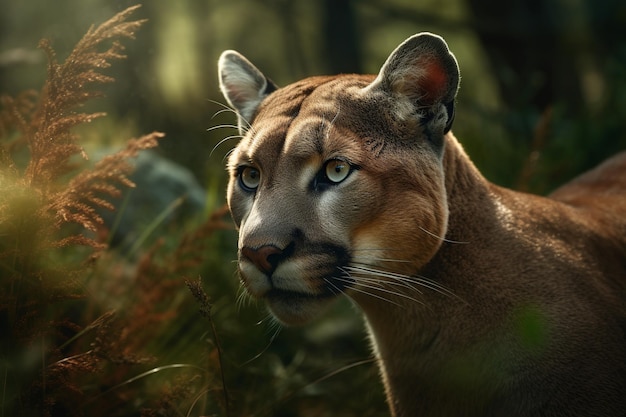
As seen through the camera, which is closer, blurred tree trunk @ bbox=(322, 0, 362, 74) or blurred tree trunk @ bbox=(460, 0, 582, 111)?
blurred tree trunk @ bbox=(460, 0, 582, 111)

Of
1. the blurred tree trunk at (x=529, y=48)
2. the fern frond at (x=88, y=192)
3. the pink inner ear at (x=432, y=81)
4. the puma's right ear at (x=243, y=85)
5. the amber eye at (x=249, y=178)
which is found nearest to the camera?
the fern frond at (x=88, y=192)

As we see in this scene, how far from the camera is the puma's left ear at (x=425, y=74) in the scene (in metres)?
3.24

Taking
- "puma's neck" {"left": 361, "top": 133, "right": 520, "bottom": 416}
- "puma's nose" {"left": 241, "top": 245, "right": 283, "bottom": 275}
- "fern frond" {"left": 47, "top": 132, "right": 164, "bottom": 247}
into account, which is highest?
"fern frond" {"left": 47, "top": 132, "right": 164, "bottom": 247}

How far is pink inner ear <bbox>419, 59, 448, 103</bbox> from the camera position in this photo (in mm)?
3268

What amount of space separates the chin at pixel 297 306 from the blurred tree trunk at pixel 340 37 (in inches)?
253

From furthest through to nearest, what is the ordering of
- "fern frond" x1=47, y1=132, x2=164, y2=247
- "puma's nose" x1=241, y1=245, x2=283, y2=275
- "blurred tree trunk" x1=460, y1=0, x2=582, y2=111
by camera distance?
"blurred tree trunk" x1=460, y1=0, x2=582, y2=111, "fern frond" x1=47, y1=132, x2=164, y2=247, "puma's nose" x1=241, y1=245, x2=283, y2=275

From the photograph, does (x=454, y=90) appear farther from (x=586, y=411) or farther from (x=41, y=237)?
(x=41, y=237)

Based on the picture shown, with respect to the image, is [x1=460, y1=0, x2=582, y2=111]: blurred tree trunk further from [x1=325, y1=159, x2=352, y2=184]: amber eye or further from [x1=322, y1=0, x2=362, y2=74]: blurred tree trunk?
[x1=325, y1=159, x2=352, y2=184]: amber eye

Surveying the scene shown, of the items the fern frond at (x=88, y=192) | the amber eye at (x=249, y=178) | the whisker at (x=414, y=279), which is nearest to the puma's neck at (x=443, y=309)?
the whisker at (x=414, y=279)

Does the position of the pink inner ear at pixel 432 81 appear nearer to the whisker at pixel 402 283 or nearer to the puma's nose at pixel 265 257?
the whisker at pixel 402 283

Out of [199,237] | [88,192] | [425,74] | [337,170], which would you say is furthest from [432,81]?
[199,237]

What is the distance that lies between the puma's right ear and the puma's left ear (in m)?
0.84

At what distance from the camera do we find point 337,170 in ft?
10.4

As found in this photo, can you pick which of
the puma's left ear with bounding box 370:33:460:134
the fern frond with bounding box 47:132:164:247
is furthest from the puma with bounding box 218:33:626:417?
the fern frond with bounding box 47:132:164:247
